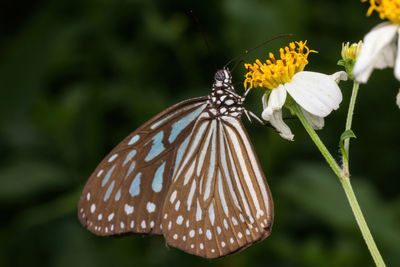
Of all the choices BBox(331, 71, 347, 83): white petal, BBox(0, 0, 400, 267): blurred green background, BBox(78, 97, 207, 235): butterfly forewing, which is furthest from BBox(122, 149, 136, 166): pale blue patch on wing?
BBox(0, 0, 400, 267): blurred green background

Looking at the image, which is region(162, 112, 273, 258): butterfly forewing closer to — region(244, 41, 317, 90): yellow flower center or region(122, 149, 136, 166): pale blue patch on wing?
region(122, 149, 136, 166): pale blue patch on wing

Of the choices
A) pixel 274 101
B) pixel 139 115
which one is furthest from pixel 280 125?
pixel 139 115

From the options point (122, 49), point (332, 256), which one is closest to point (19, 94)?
point (122, 49)

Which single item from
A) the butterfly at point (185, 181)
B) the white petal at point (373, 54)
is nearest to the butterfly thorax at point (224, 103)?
the butterfly at point (185, 181)

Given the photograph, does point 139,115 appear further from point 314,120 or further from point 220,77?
point 314,120

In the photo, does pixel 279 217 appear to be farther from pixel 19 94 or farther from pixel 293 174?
pixel 19 94
